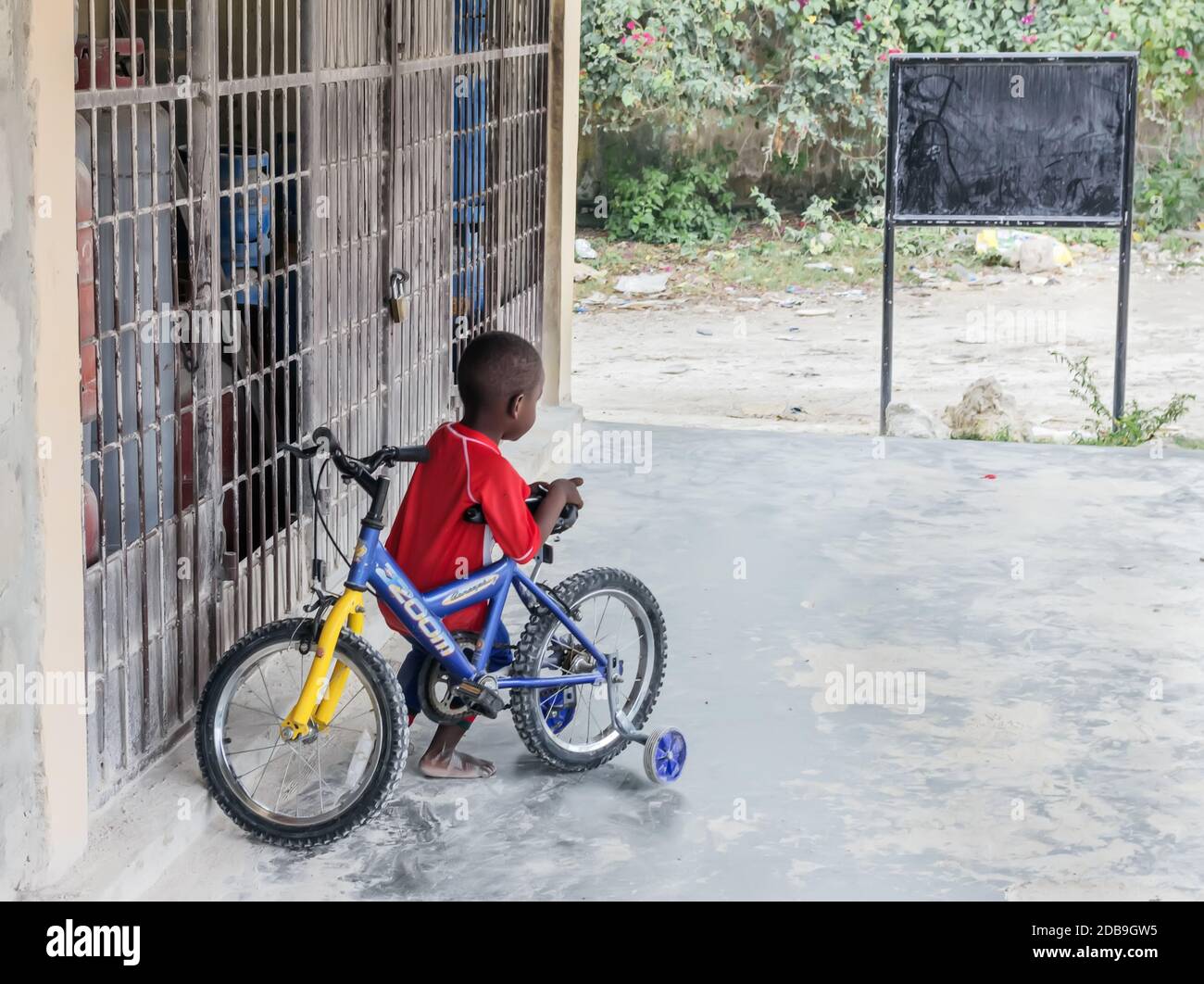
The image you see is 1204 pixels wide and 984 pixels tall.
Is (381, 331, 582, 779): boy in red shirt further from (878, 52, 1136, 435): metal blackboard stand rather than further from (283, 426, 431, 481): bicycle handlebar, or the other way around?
(878, 52, 1136, 435): metal blackboard stand

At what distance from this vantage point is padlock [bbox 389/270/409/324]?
6.04m

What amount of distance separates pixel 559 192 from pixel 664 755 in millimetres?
4706

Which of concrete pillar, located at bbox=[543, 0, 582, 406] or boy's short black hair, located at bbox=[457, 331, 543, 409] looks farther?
concrete pillar, located at bbox=[543, 0, 582, 406]

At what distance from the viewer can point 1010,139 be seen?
30.1ft

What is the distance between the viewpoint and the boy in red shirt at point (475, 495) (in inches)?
166

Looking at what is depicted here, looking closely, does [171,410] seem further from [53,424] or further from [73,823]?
[73,823]

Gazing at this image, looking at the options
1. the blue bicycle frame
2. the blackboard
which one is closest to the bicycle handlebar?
the blue bicycle frame

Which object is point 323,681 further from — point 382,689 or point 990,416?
point 990,416

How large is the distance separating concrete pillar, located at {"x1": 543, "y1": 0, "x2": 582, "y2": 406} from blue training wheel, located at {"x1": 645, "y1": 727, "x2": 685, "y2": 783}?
414 centimetres
